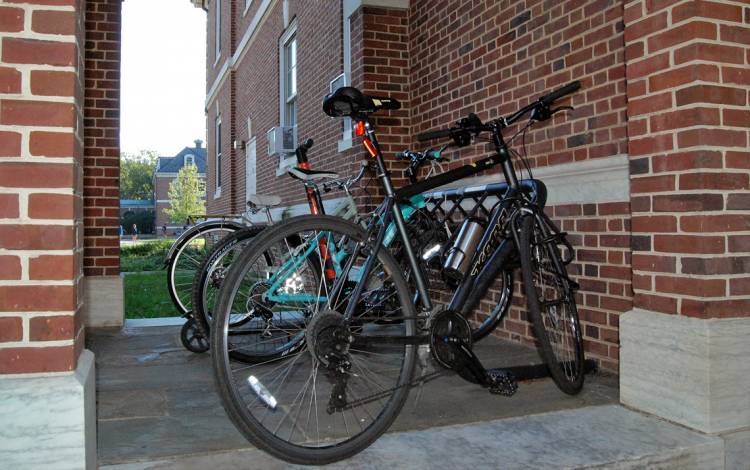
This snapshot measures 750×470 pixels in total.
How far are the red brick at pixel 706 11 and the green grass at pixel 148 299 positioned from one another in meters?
5.39

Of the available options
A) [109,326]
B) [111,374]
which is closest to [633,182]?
[111,374]

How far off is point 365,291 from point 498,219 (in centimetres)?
95

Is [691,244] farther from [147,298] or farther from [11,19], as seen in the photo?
[147,298]

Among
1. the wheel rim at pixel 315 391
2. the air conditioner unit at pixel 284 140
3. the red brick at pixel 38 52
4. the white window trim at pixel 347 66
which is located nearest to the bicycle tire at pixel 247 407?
the wheel rim at pixel 315 391

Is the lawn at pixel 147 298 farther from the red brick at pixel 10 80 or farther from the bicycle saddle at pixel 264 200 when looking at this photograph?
the red brick at pixel 10 80

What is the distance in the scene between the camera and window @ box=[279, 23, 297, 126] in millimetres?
10766

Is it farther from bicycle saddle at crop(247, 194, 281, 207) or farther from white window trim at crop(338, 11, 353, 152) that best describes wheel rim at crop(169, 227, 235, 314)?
white window trim at crop(338, 11, 353, 152)

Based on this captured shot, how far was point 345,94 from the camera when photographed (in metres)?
2.93

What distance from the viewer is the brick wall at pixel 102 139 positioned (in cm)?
585

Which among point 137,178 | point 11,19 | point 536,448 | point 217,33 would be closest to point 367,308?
point 536,448

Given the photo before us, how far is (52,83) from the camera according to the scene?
2.02 metres

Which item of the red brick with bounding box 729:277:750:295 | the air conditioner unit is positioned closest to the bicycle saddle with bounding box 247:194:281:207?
the red brick with bounding box 729:277:750:295

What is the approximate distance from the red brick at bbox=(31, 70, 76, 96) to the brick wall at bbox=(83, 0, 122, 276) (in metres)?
4.03

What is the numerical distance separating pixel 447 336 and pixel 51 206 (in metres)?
1.64
